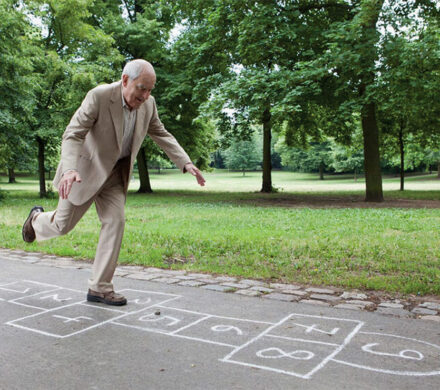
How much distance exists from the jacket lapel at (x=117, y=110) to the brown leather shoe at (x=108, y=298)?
1494mm

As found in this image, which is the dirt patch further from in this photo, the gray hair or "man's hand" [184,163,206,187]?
the gray hair

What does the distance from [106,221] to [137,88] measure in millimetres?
1331

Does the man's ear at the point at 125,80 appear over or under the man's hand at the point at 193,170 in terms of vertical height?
over

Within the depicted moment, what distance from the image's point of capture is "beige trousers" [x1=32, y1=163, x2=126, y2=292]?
4473 millimetres

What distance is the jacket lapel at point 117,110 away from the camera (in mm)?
4160

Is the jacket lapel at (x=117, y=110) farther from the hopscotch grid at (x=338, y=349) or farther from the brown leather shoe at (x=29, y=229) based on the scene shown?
the hopscotch grid at (x=338, y=349)

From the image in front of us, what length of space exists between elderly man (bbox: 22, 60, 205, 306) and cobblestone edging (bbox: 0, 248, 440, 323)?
1.24 metres

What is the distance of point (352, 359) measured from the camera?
3193 mm

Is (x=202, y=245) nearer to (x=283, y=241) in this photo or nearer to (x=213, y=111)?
(x=283, y=241)

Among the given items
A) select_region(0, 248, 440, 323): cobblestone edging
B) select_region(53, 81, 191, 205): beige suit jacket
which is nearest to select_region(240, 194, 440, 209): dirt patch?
select_region(0, 248, 440, 323): cobblestone edging

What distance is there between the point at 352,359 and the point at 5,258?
5.59 m

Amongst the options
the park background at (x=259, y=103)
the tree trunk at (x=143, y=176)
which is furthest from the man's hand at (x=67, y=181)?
the tree trunk at (x=143, y=176)

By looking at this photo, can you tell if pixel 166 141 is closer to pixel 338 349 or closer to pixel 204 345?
pixel 204 345

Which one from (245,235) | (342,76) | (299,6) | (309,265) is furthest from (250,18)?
(309,265)
